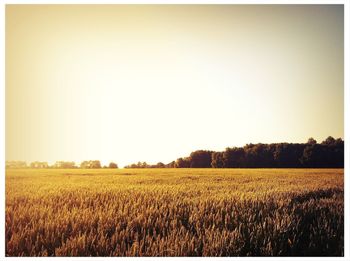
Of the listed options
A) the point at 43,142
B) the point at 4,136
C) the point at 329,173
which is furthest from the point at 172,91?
the point at 329,173

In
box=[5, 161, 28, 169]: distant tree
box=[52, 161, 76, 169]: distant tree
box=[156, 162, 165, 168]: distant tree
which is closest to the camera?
box=[5, 161, 28, 169]: distant tree

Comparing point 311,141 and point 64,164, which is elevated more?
point 311,141

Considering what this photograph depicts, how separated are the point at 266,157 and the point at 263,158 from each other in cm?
10

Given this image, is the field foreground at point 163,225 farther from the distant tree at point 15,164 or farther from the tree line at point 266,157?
the tree line at point 266,157

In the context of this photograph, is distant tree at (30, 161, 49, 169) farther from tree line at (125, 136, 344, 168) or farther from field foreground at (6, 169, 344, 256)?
tree line at (125, 136, 344, 168)

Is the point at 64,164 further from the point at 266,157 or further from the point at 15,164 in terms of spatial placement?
the point at 266,157

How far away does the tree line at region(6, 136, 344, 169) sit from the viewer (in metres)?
5.56

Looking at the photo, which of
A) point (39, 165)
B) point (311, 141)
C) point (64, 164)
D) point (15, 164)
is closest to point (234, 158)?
point (311, 141)

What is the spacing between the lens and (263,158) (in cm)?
746

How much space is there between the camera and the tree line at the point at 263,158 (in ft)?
18.2

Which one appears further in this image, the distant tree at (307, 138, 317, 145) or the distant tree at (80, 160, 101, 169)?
the distant tree at (80, 160, 101, 169)

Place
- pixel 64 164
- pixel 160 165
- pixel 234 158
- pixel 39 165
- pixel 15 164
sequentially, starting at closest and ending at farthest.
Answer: pixel 15 164 < pixel 39 165 < pixel 64 164 < pixel 160 165 < pixel 234 158

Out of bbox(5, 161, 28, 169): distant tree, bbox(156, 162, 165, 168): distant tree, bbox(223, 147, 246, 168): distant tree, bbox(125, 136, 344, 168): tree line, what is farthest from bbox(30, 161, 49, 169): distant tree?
bbox(223, 147, 246, 168): distant tree

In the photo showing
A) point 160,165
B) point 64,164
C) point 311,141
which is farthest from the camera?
point 160,165
